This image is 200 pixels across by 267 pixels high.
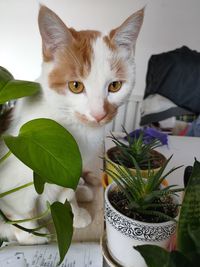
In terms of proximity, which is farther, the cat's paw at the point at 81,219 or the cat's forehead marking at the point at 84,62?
the cat's paw at the point at 81,219

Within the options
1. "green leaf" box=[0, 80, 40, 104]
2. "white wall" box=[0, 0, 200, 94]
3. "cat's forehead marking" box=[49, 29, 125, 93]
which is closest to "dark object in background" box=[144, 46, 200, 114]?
"white wall" box=[0, 0, 200, 94]

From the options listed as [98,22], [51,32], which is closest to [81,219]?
[51,32]

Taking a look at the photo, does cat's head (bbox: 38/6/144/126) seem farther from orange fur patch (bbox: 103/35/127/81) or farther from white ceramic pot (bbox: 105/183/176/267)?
white ceramic pot (bbox: 105/183/176/267)

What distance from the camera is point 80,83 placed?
500mm

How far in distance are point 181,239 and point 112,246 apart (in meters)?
0.18

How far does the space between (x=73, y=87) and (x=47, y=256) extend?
0.36m

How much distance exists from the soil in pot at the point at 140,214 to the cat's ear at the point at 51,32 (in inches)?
12.8

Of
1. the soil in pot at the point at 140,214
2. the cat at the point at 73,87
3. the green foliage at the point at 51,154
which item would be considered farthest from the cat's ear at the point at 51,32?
the soil in pot at the point at 140,214

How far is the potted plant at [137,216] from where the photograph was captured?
1.36ft

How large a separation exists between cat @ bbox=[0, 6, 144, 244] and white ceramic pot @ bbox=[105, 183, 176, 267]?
0.17 m

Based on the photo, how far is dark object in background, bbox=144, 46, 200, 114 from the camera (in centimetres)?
147

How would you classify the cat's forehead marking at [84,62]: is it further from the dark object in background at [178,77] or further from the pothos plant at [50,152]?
the dark object in background at [178,77]

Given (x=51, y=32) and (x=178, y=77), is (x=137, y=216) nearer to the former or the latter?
(x=51, y=32)

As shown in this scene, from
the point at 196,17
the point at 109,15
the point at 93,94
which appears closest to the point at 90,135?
the point at 93,94
